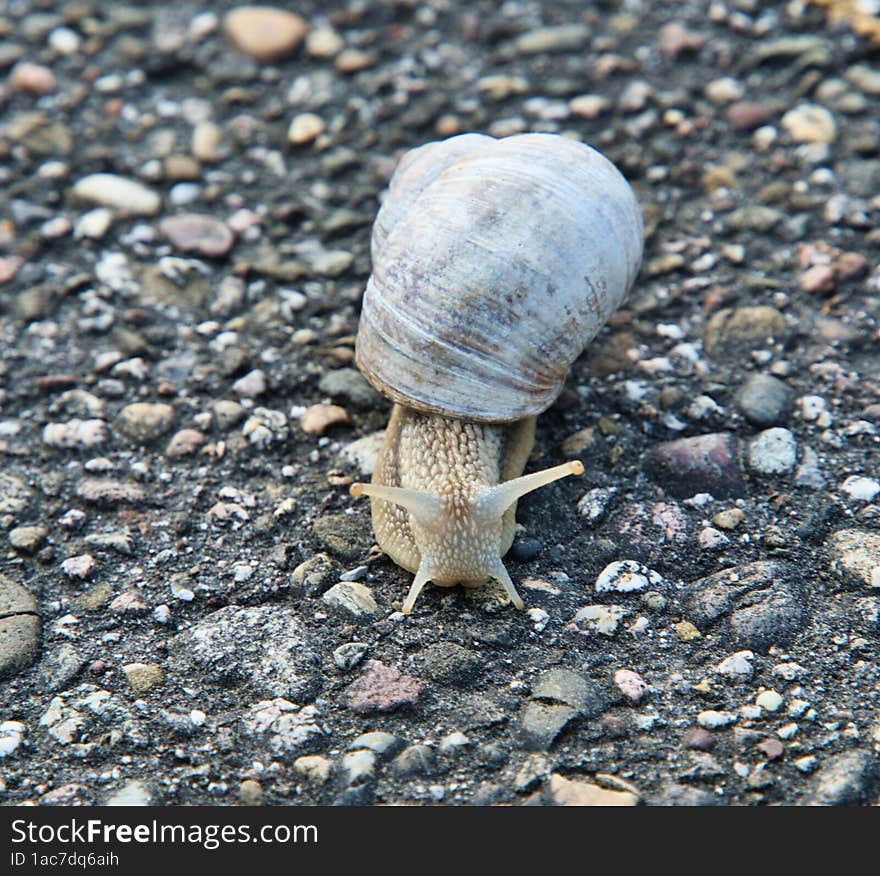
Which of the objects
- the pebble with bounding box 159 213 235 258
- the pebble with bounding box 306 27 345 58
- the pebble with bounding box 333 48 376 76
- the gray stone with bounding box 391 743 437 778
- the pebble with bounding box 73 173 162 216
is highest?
Answer: the pebble with bounding box 306 27 345 58

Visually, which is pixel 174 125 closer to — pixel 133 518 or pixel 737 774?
pixel 133 518

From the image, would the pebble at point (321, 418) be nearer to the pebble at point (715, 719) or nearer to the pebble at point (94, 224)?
the pebble at point (94, 224)

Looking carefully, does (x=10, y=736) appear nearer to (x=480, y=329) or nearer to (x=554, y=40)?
(x=480, y=329)

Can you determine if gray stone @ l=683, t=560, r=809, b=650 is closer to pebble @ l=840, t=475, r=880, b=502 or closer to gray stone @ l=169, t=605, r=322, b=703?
pebble @ l=840, t=475, r=880, b=502

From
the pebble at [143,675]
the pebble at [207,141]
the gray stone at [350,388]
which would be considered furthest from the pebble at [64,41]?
the pebble at [143,675]

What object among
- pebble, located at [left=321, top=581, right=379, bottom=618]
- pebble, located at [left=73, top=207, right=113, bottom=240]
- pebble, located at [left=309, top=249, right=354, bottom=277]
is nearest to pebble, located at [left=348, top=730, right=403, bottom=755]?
pebble, located at [left=321, top=581, right=379, bottom=618]
